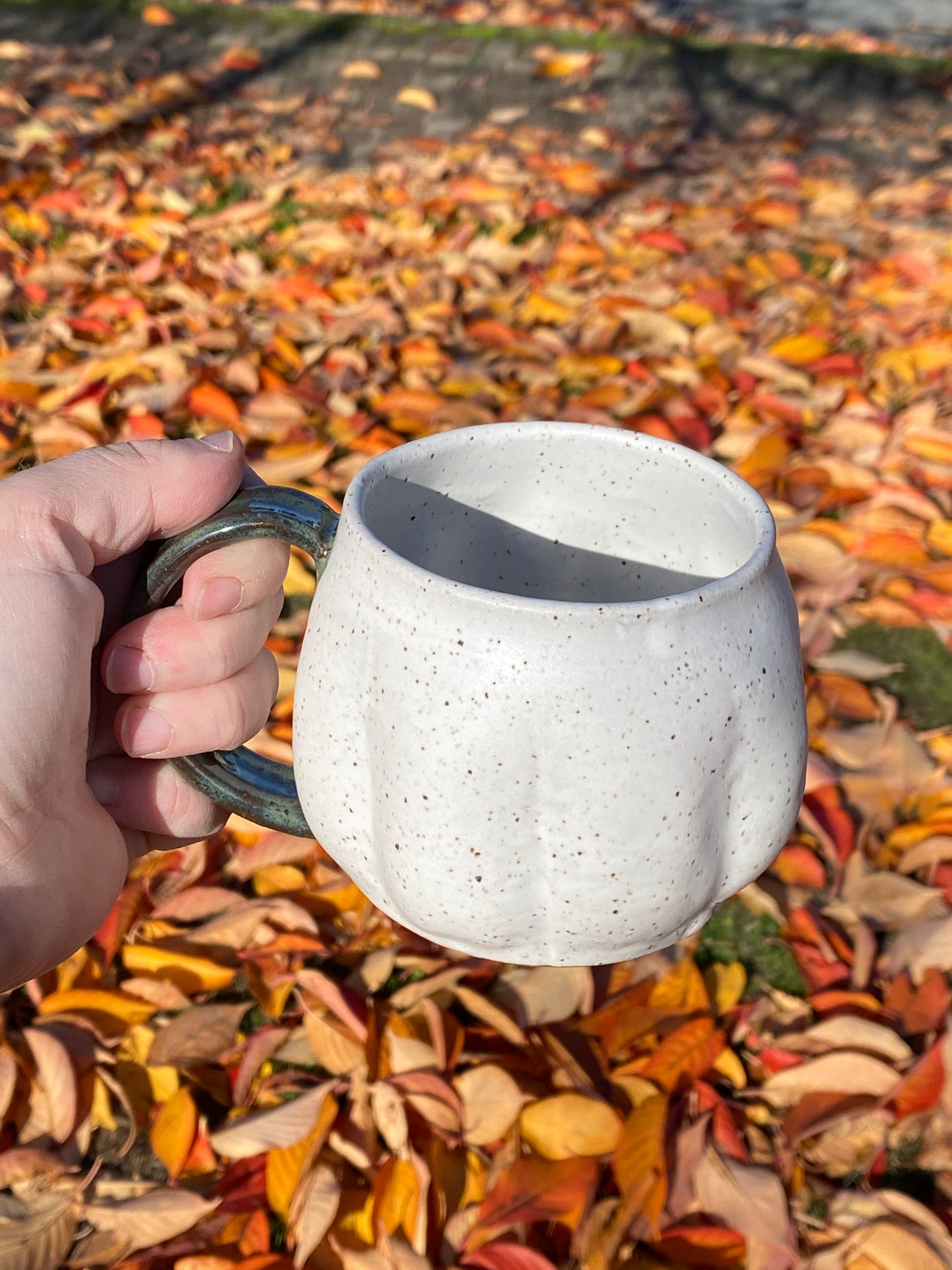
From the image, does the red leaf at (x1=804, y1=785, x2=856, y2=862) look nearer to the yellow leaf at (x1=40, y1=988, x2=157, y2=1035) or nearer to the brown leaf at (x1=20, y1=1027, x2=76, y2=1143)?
the yellow leaf at (x1=40, y1=988, x2=157, y2=1035)

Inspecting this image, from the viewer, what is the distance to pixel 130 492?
114 centimetres

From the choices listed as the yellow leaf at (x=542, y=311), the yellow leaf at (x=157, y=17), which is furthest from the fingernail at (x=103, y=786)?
the yellow leaf at (x=157, y=17)

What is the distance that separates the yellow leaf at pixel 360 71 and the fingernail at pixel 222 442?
4290 millimetres

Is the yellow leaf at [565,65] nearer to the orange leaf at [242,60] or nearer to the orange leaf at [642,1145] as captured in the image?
the orange leaf at [242,60]

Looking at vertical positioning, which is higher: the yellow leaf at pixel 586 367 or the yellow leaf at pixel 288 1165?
the yellow leaf at pixel 586 367

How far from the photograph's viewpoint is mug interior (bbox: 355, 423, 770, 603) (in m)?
1.01

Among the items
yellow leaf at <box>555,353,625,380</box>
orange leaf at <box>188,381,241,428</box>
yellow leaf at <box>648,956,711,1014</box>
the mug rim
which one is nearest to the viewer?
the mug rim

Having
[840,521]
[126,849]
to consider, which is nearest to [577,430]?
[126,849]

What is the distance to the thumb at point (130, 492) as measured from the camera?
1140 mm

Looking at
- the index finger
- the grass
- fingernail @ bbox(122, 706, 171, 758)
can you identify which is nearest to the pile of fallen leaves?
fingernail @ bbox(122, 706, 171, 758)

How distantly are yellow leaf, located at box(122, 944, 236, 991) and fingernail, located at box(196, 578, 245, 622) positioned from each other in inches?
27.8

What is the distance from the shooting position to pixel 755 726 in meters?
0.87

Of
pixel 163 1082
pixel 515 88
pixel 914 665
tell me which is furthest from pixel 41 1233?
pixel 515 88

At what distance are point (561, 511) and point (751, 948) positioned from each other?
0.97 meters
